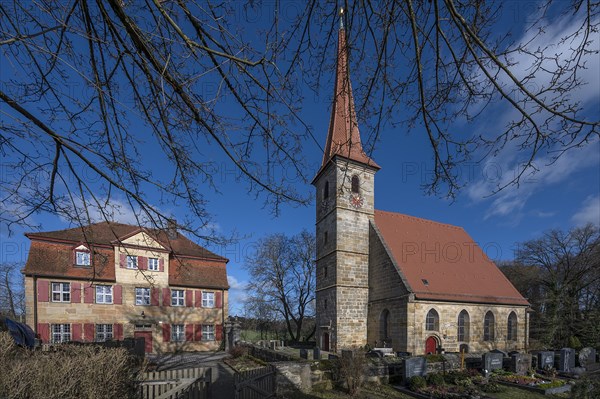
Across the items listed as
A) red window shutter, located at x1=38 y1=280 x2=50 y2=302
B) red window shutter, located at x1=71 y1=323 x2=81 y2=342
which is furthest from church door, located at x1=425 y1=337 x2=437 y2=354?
red window shutter, located at x1=38 y1=280 x2=50 y2=302

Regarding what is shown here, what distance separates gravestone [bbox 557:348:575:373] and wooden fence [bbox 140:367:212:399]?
55.2ft

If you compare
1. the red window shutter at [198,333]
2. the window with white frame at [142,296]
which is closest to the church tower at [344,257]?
the red window shutter at [198,333]

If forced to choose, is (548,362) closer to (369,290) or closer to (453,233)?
(369,290)

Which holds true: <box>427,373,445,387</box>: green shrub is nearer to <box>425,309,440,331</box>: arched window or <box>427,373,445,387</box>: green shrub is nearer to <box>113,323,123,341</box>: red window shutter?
<box>425,309,440,331</box>: arched window

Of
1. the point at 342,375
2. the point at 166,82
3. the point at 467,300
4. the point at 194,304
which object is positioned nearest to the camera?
the point at 166,82

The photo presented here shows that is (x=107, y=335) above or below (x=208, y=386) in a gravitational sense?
below

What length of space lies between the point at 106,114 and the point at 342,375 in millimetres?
10556

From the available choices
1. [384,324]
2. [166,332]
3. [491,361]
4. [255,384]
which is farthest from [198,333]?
[491,361]

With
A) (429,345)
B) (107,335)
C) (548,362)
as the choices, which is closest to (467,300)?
(429,345)

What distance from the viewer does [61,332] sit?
21.0m

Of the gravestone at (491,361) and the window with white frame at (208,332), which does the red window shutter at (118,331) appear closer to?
the window with white frame at (208,332)

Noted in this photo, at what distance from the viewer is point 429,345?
62.3ft

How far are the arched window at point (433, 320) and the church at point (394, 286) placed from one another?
0.18 feet

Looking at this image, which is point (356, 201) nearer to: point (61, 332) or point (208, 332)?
point (208, 332)
